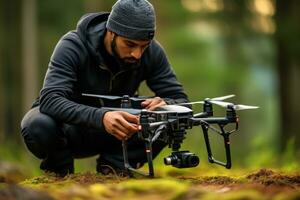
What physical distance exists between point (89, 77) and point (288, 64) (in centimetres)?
942

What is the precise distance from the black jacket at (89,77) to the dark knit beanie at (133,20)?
30 cm

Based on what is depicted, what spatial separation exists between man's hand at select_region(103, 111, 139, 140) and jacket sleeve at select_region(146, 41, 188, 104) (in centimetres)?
116

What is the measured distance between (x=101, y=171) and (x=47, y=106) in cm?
87

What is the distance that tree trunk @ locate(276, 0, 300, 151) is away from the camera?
14164 millimetres

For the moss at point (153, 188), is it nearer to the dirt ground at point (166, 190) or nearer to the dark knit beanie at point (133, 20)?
the dirt ground at point (166, 190)

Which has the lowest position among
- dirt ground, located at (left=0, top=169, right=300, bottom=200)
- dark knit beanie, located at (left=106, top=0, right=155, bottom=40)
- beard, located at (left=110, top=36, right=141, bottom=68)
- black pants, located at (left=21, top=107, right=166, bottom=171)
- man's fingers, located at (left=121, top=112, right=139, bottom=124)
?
black pants, located at (left=21, top=107, right=166, bottom=171)

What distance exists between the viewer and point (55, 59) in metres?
5.62

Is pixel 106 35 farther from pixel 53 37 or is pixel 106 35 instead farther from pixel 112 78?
pixel 53 37

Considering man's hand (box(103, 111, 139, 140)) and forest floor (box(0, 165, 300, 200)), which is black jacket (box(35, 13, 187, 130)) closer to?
man's hand (box(103, 111, 139, 140))

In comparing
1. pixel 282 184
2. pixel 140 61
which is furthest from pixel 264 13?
pixel 282 184

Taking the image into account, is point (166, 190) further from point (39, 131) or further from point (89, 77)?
point (89, 77)

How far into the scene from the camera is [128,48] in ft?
18.3

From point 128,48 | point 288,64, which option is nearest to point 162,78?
point 128,48

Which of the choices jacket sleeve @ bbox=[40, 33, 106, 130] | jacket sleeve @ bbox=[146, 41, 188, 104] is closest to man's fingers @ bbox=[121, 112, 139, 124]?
jacket sleeve @ bbox=[40, 33, 106, 130]
